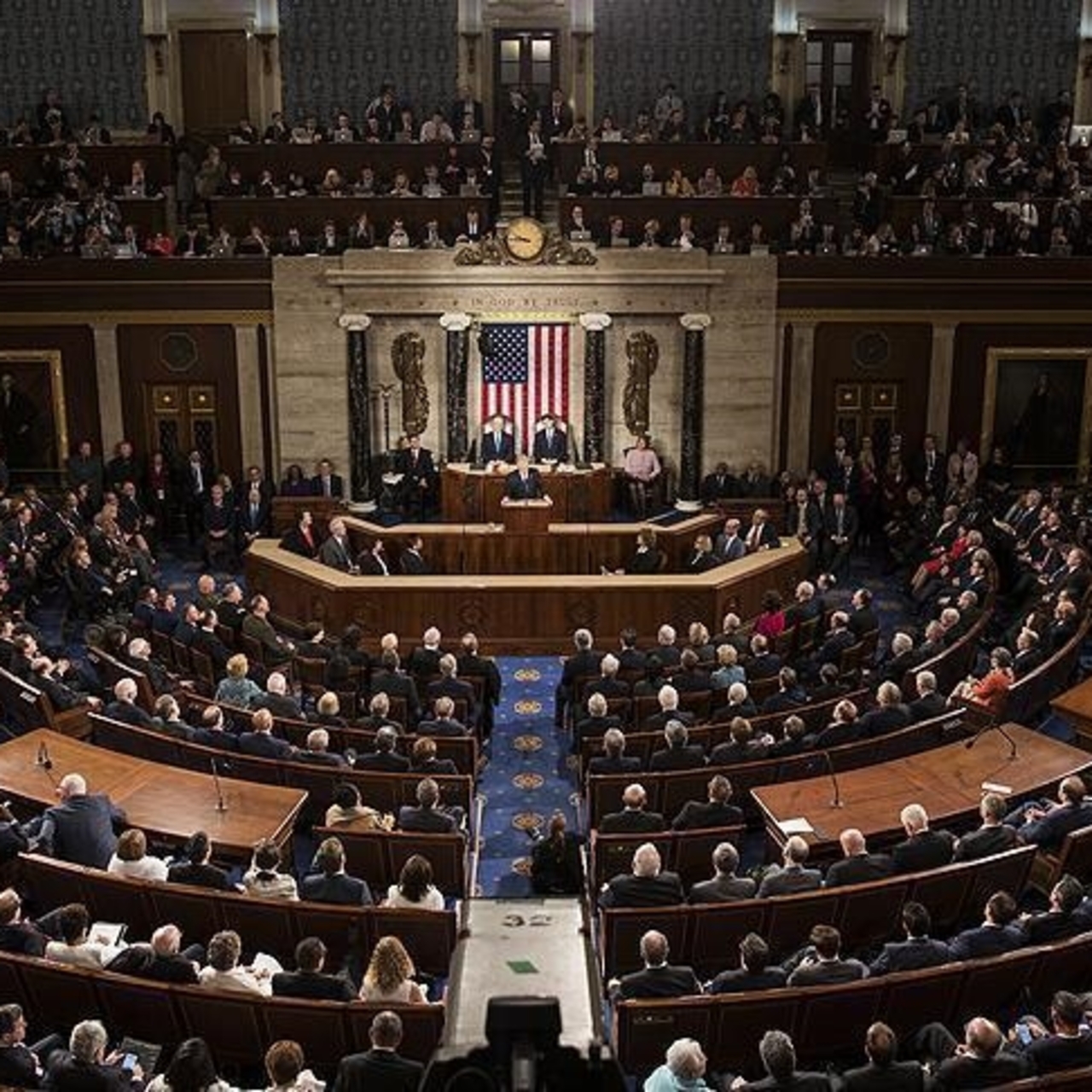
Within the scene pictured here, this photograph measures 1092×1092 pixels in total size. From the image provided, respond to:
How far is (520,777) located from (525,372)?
866cm

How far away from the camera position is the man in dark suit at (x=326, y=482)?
20.0 meters

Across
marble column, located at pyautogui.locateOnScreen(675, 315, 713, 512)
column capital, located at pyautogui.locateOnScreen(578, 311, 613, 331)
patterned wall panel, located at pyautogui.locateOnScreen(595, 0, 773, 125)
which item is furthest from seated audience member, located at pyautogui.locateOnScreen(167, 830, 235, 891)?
patterned wall panel, located at pyautogui.locateOnScreen(595, 0, 773, 125)

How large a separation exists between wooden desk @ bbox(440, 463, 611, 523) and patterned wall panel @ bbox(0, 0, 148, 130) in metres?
8.95

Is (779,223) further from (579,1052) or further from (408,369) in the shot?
(579,1052)

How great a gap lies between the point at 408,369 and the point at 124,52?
7614mm

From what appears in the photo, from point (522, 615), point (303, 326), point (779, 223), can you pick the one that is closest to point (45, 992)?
point (522, 615)

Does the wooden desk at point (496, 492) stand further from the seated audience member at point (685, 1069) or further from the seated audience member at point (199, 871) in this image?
the seated audience member at point (685, 1069)

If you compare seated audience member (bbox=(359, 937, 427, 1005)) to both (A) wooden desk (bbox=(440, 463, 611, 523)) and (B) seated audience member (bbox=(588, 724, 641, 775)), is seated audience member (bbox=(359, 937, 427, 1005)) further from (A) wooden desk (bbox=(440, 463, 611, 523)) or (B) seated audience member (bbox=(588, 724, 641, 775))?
(A) wooden desk (bbox=(440, 463, 611, 523))

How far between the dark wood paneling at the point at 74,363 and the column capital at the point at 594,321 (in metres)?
6.49

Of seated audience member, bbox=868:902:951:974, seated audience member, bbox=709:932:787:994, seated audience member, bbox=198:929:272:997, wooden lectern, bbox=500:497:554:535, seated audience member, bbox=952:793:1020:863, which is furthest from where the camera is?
wooden lectern, bbox=500:497:554:535

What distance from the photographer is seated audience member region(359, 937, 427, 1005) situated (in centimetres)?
769

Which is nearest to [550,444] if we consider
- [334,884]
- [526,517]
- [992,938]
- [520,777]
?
[526,517]

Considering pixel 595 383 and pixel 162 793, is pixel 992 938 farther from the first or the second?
pixel 595 383

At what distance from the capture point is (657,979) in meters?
8.07
